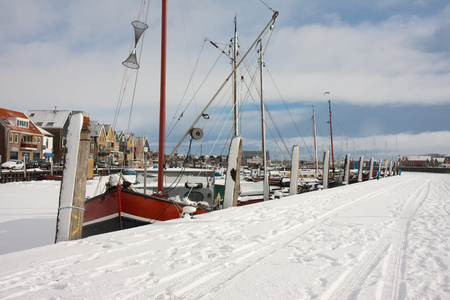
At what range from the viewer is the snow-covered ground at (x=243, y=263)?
2965mm

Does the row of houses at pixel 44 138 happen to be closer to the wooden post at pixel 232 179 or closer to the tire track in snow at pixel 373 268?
the wooden post at pixel 232 179

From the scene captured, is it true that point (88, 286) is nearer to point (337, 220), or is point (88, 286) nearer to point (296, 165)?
point (337, 220)

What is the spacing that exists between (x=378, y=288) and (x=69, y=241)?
4.71m

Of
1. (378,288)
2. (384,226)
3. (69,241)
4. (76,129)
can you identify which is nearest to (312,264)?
(378,288)

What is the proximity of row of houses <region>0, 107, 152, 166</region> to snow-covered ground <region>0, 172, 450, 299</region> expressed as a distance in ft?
89.5

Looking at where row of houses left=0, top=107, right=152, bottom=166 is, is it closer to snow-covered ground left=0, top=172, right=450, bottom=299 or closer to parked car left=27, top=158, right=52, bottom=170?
parked car left=27, top=158, right=52, bottom=170

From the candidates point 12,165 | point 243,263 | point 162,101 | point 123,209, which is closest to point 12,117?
point 12,165

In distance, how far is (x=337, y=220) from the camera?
6.73m

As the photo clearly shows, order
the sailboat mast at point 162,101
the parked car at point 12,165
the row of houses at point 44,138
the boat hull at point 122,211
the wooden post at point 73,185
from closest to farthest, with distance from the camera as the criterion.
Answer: the wooden post at point 73,185 → the boat hull at point 122,211 → the sailboat mast at point 162,101 → the parked car at point 12,165 → the row of houses at point 44,138

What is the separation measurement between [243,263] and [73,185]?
136 inches

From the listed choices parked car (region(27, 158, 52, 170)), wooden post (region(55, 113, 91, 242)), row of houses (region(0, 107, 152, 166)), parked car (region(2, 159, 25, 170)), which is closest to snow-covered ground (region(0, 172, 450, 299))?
wooden post (region(55, 113, 91, 242))

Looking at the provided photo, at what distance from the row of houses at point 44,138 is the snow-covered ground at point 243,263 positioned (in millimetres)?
27276

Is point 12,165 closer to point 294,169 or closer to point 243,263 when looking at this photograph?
point 294,169

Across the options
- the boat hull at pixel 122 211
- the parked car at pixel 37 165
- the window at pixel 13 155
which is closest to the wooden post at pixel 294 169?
the boat hull at pixel 122 211
